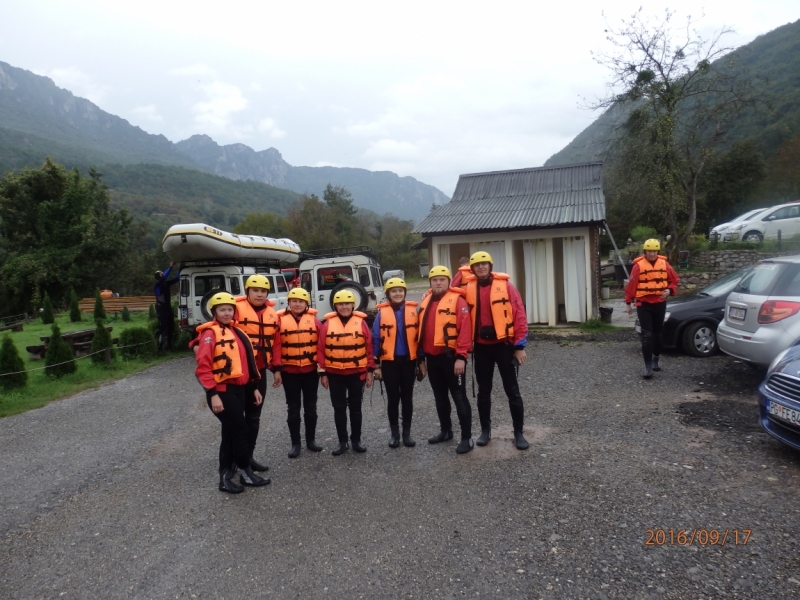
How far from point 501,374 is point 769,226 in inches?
756

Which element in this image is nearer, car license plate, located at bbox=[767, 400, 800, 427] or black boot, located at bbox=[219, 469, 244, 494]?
car license plate, located at bbox=[767, 400, 800, 427]

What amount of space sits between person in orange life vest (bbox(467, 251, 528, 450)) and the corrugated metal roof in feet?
26.3

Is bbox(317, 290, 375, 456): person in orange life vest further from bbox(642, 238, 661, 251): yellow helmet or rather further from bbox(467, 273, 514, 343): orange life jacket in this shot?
bbox(642, 238, 661, 251): yellow helmet

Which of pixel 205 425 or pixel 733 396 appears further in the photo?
pixel 205 425

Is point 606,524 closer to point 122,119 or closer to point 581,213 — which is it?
point 581,213

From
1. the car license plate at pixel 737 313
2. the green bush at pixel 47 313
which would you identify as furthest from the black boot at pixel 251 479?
the green bush at pixel 47 313

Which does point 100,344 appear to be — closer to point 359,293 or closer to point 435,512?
point 359,293

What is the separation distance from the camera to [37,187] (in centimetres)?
3139

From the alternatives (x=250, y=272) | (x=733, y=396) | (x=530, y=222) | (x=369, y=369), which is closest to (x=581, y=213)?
(x=530, y=222)

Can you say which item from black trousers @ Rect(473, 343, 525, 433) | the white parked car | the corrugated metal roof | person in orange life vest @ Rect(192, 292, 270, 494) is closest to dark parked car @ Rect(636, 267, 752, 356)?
the corrugated metal roof

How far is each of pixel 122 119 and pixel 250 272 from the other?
641 ft

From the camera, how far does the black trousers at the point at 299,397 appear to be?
16.9ft

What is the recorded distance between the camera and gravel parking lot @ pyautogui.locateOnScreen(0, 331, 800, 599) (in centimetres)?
310

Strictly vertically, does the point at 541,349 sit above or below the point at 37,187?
below
